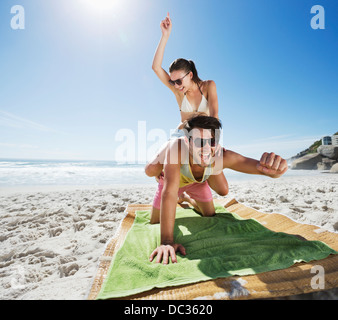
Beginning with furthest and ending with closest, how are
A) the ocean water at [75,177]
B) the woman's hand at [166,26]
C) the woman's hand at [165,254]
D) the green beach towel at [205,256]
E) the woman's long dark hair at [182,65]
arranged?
the ocean water at [75,177], the woman's hand at [166,26], the woman's long dark hair at [182,65], the woman's hand at [165,254], the green beach towel at [205,256]

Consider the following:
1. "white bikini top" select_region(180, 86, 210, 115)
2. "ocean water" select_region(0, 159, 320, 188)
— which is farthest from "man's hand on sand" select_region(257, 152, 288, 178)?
"ocean water" select_region(0, 159, 320, 188)

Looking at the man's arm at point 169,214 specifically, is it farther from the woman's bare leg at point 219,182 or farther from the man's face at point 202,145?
the woman's bare leg at point 219,182

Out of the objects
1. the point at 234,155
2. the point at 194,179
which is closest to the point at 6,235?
the point at 194,179

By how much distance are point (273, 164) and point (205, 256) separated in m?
0.93

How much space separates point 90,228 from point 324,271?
2303 mm

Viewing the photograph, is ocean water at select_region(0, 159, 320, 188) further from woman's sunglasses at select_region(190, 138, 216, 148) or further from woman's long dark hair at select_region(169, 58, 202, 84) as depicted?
woman's sunglasses at select_region(190, 138, 216, 148)

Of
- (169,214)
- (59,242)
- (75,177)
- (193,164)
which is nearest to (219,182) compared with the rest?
(193,164)

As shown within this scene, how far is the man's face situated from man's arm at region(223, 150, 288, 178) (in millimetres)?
250

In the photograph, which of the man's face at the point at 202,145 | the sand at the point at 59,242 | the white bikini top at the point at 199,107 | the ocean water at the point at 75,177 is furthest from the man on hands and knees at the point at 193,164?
the ocean water at the point at 75,177

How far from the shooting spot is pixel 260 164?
1.76 meters

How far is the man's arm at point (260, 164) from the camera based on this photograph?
1618 mm

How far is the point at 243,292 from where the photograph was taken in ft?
3.51
